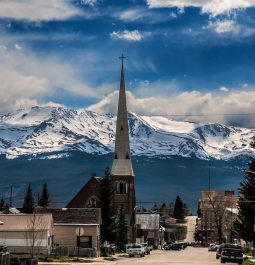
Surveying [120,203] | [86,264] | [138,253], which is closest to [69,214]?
[138,253]

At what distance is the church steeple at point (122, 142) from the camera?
15700 centimetres

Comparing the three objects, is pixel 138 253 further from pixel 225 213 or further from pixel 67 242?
pixel 225 213

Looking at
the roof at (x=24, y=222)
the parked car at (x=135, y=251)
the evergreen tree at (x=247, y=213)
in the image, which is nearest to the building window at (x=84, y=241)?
the parked car at (x=135, y=251)

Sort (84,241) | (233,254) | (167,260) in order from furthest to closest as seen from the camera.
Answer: (84,241) → (167,260) → (233,254)

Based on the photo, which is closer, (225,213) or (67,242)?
(67,242)

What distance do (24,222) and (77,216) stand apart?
13.5 meters

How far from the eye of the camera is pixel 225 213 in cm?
18388

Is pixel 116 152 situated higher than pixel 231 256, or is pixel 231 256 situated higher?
pixel 116 152

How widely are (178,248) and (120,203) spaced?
660 inches

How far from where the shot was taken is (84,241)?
97.3m

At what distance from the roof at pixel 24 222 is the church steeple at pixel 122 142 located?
223ft

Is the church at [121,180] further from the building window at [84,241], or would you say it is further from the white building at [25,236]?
the white building at [25,236]

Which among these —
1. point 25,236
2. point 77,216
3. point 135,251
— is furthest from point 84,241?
point 25,236

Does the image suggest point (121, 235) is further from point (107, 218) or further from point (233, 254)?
→ point (233, 254)
